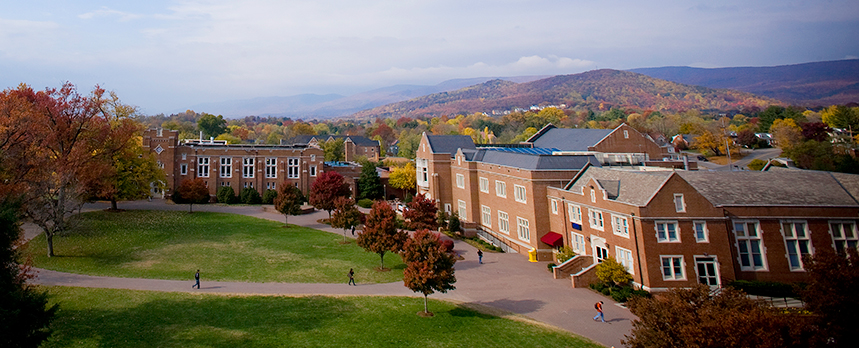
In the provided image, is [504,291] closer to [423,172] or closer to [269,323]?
[269,323]

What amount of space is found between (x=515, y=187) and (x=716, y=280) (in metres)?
18.4

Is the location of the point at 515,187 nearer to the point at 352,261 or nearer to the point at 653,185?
the point at 653,185

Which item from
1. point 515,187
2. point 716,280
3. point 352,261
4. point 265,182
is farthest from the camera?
point 265,182

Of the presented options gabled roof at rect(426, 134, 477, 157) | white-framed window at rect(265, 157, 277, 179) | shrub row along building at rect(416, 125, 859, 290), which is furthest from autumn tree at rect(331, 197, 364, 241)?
white-framed window at rect(265, 157, 277, 179)

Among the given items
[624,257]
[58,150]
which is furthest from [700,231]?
[58,150]

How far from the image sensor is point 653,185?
28.1m

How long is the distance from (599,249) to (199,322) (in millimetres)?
27113

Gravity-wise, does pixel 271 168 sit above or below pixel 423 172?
above

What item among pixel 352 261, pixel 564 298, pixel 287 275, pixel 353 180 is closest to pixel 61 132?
pixel 287 275

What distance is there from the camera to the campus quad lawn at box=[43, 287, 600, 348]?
1848 cm

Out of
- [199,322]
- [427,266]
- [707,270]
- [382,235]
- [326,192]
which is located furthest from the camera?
[326,192]

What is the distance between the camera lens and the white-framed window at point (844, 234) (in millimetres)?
26531

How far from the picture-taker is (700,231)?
26.7 meters

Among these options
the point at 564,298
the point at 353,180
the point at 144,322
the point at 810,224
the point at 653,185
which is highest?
the point at 353,180
